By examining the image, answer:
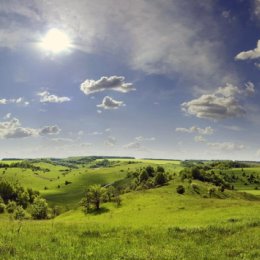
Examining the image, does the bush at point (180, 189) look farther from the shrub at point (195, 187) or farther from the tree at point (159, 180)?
the tree at point (159, 180)

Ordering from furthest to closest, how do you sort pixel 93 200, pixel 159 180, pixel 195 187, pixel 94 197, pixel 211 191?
pixel 159 180
pixel 195 187
pixel 211 191
pixel 93 200
pixel 94 197

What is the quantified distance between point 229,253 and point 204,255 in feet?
6.20

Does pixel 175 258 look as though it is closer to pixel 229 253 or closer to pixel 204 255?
pixel 204 255

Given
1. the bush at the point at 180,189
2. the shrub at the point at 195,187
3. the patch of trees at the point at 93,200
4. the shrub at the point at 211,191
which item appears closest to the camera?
the patch of trees at the point at 93,200

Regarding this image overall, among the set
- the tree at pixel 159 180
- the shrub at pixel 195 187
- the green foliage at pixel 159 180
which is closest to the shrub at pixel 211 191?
the shrub at pixel 195 187

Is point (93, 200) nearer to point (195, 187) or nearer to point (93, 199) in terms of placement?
point (93, 199)

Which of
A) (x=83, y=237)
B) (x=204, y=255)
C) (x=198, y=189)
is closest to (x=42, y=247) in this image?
(x=83, y=237)

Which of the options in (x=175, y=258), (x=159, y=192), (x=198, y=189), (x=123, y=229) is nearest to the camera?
(x=175, y=258)

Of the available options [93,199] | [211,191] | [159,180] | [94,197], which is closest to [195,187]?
[211,191]

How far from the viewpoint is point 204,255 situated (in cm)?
2200

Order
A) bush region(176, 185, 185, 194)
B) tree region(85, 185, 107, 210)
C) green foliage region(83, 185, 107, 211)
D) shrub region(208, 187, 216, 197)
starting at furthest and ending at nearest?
shrub region(208, 187, 216, 197) < bush region(176, 185, 185, 194) < tree region(85, 185, 107, 210) < green foliage region(83, 185, 107, 211)

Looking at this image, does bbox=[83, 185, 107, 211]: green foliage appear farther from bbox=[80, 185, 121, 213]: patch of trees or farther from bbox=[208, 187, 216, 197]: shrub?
bbox=[208, 187, 216, 197]: shrub

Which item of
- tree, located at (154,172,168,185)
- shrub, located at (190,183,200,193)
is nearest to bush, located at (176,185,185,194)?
shrub, located at (190,183,200,193)

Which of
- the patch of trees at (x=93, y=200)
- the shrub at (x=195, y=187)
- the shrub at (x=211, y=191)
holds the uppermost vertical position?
the shrub at (x=195, y=187)
